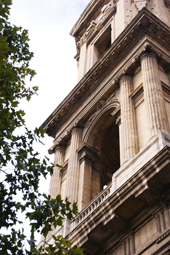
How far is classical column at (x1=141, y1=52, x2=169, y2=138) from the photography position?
17.3m

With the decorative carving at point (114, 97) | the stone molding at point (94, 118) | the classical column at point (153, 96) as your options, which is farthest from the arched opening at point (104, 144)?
the classical column at point (153, 96)

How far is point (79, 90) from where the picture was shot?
85.3 ft

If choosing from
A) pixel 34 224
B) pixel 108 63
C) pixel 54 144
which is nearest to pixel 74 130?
pixel 54 144

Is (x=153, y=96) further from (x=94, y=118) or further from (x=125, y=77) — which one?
(x=94, y=118)

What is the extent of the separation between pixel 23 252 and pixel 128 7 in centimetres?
2385

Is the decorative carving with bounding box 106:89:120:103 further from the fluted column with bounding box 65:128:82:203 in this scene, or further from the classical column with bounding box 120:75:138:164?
the fluted column with bounding box 65:128:82:203

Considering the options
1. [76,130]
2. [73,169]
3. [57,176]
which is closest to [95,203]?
[73,169]

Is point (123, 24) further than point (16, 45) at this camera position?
Yes

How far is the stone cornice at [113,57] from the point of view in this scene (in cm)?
2323

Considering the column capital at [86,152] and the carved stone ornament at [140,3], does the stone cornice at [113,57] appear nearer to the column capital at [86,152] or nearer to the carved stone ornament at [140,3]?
the column capital at [86,152]

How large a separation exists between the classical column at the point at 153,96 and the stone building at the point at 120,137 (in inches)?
1.9

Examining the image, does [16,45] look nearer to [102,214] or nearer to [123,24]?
[102,214]

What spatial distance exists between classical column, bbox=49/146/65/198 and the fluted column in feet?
4.77

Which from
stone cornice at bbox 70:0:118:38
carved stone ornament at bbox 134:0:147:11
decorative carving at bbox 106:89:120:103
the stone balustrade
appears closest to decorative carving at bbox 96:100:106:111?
decorative carving at bbox 106:89:120:103
